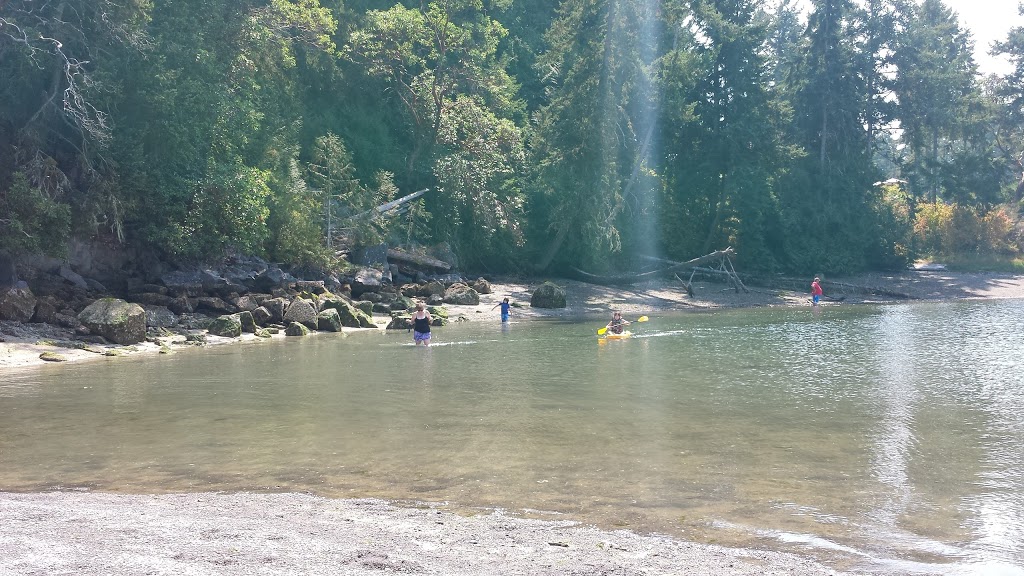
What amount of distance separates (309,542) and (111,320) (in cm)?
1892

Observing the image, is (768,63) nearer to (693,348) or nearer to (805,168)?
(805,168)

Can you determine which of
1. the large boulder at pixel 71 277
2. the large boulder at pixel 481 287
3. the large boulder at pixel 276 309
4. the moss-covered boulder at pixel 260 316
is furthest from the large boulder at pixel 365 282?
the large boulder at pixel 71 277

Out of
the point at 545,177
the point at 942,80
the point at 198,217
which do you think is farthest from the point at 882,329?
the point at 942,80

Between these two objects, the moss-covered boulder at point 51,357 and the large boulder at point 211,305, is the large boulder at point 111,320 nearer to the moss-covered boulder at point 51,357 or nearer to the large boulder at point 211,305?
the moss-covered boulder at point 51,357

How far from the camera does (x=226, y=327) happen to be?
89.3 feet

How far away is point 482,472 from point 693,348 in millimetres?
15849

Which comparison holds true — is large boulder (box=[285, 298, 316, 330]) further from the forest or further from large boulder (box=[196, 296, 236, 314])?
the forest

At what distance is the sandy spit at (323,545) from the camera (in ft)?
23.5

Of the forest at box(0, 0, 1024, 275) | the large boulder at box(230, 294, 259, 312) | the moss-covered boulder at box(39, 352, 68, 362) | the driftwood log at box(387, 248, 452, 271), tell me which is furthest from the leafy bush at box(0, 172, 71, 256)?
the driftwood log at box(387, 248, 452, 271)

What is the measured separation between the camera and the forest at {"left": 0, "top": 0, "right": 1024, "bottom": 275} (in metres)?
27.2

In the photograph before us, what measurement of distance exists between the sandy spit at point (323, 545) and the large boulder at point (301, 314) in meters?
20.8

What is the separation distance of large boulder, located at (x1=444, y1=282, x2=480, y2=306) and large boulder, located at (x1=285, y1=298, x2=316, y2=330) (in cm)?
824

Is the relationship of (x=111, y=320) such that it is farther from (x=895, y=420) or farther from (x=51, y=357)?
(x=895, y=420)

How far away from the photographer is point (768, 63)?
56.3 meters
